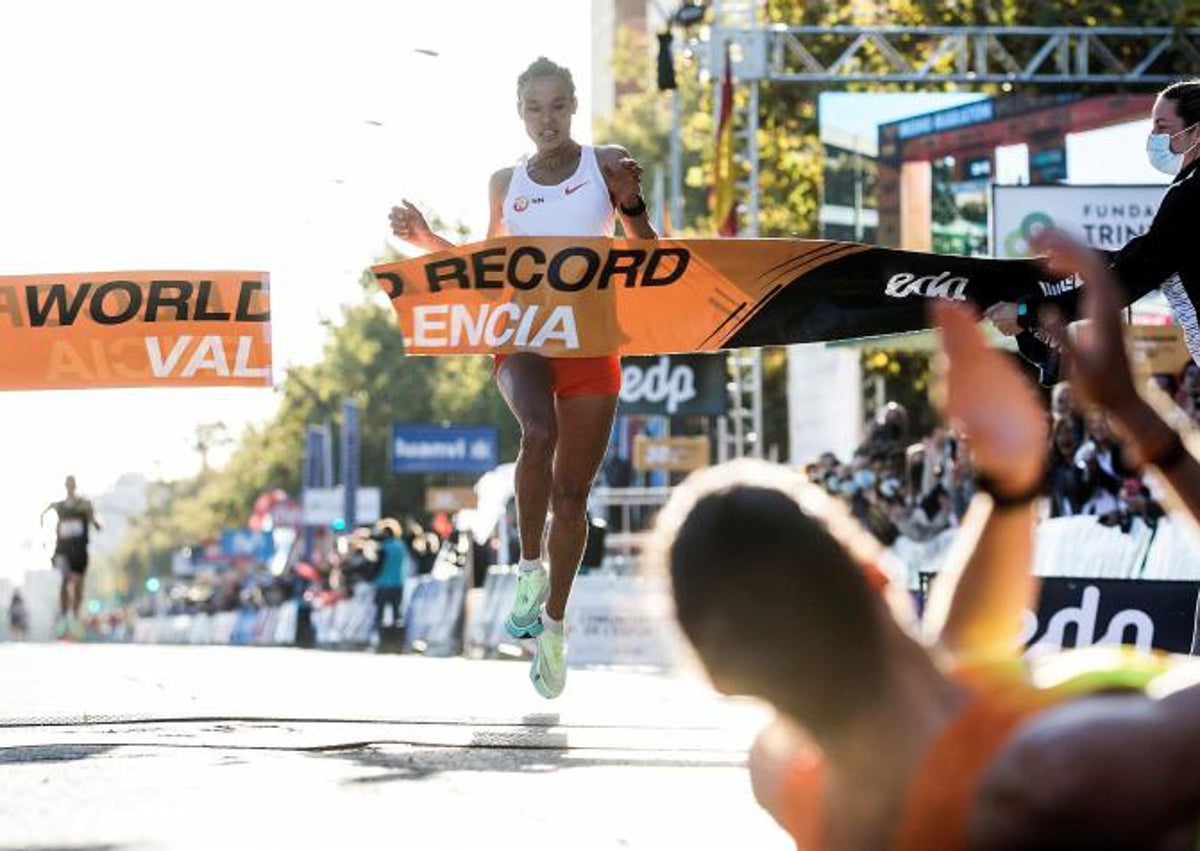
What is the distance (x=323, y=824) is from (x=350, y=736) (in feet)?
7.15

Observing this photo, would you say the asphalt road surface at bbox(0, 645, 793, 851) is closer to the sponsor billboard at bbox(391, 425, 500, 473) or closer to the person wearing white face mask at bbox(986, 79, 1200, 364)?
the person wearing white face mask at bbox(986, 79, 1200, 364)

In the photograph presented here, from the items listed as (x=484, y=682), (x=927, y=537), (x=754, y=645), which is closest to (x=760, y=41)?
(x=927, y=537)

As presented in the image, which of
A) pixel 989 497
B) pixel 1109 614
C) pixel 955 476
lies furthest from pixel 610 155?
pixel 955 476

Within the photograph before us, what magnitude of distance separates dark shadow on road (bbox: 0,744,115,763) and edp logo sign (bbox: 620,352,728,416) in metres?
24.1

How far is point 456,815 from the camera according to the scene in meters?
5.31

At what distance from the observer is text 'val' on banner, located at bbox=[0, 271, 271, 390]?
→ 10.3 m

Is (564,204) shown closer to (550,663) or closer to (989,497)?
(550,663)

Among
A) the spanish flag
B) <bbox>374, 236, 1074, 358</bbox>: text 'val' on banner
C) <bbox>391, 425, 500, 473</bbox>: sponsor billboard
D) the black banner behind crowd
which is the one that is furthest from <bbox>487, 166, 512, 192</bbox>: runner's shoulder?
<bbox>391, 425, 500, 473</bbox>: sponsor billboard

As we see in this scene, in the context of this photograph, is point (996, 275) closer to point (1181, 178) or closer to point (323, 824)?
point (1181, 178)

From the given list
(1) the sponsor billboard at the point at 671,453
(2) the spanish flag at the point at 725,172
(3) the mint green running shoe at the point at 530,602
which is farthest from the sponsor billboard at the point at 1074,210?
A: (3) the mint green running shoe at the point at 530,602

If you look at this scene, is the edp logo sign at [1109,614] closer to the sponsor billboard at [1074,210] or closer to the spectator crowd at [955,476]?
the spectator crowd at [955,476]

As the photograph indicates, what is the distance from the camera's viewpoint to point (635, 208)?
8703 mm

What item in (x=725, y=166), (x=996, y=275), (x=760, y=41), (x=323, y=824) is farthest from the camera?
(x=725, y=166)

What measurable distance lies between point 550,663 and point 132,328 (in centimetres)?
270
